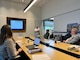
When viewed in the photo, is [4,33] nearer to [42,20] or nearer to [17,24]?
[17,24]

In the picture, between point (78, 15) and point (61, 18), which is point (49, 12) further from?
point (78, 15)

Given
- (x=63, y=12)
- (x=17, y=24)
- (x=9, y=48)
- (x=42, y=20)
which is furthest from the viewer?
(x=42, y=20)

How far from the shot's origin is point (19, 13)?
762 centimetres

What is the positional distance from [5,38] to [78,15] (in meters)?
3.54

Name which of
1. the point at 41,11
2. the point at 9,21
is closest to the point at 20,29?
the point at 9,21

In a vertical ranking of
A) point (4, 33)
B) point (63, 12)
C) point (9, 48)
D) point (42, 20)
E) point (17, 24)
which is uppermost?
point (63, 12)

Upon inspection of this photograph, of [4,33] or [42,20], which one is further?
[42,20]

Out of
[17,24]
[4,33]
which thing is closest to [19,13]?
[17,24]

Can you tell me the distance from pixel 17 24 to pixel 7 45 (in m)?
5.80

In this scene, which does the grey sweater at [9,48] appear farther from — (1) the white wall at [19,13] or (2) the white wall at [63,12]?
(1) the white wall at [19,13]

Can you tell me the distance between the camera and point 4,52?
200 centimetres

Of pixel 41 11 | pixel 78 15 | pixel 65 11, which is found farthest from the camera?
pixel 41 11

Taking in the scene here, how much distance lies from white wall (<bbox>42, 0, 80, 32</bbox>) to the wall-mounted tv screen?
191 cm

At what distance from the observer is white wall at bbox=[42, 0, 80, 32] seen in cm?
469
